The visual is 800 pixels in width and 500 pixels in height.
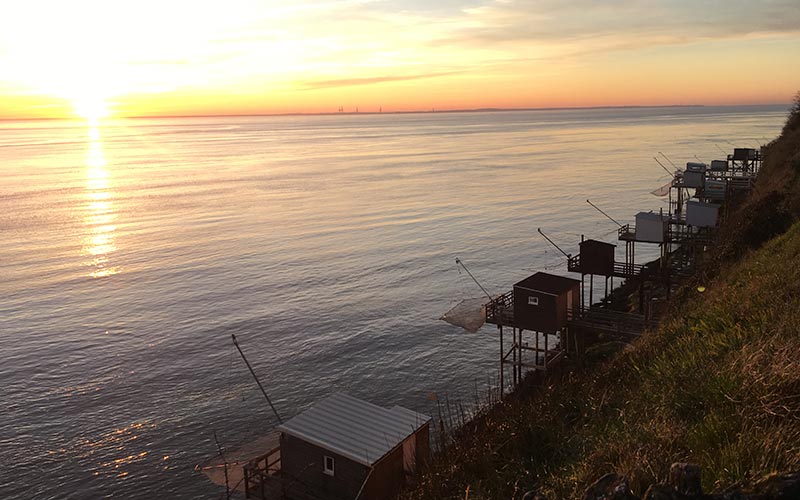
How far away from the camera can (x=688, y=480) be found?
602cm

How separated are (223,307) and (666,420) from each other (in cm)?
4592

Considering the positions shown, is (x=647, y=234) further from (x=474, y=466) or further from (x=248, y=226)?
(x=248, y=226)

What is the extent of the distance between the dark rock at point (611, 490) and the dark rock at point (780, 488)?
1.15 metres

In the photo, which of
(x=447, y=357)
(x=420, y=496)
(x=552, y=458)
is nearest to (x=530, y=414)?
(x=552, y=458)

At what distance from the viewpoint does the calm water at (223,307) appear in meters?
33.4

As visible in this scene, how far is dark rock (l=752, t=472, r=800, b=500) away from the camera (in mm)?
5969

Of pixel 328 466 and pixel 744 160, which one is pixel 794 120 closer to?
pixel 744 160

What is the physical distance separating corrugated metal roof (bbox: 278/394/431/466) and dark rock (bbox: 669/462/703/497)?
16187 millimetres

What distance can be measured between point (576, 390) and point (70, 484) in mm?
26379

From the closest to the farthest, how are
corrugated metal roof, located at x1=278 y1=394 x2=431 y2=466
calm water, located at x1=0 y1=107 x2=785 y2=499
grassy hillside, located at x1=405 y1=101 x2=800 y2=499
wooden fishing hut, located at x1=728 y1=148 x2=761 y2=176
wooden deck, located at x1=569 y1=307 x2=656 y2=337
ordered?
1. grassy hillside, located at x1=405 y1=101 x2=800 y2=499
2. corrugated metal roof, located at x1=278 y1=394 x2=431 y2=466
3. calm water, located at x1=0 y1=107 x2=785 y2=499
4. wooden deck, located at x1=569 y1=307 x2=656 y2=337
5. wooden fishing hut, located at x1=728 y1=148 x2=761 y2=176

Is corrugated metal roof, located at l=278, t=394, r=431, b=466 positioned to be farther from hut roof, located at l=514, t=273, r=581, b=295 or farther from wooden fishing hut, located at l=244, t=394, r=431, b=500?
hut roof, located at l=514, t=273, r=581, b=295

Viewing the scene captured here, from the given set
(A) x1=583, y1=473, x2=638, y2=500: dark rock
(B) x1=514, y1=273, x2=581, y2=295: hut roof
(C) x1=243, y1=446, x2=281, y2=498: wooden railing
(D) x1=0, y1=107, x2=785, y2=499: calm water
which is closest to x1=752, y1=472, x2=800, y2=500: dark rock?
(A) x1=583, y1=473, x2=638, y2=500: dark rock

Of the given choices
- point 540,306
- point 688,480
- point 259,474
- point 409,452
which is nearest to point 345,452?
point 409,452

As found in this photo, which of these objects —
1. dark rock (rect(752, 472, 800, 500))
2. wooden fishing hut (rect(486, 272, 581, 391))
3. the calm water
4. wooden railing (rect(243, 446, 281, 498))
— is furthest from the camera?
wooden fishing hut (rect(486, 272, 581, 391))
